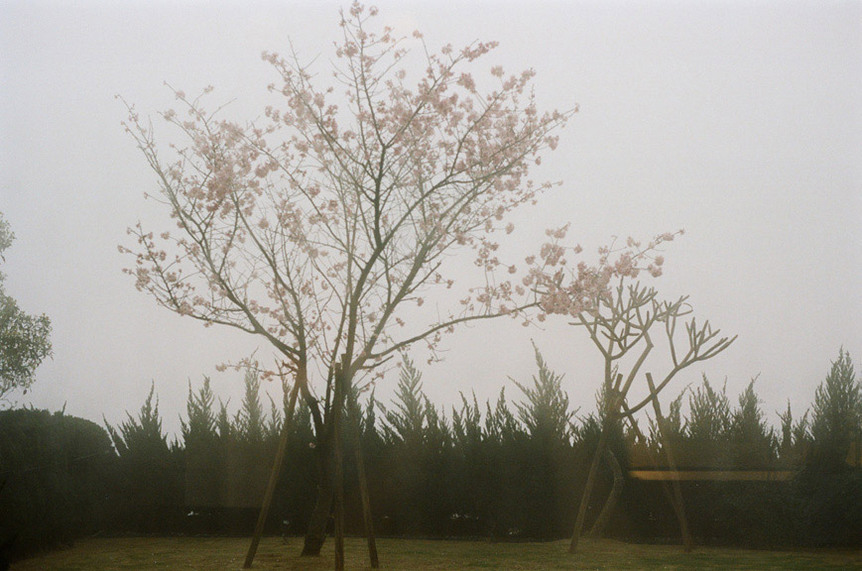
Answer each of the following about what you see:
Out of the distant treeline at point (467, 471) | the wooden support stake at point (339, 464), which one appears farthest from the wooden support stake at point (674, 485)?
the wooden support stake at point (339, 464)

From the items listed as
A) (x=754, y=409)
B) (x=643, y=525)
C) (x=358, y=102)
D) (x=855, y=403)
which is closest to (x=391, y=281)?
(x=358, y=102)

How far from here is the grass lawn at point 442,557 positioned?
685 cm

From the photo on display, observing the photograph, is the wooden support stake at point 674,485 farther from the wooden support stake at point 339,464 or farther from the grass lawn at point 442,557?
the wooden support stake at point 339,464

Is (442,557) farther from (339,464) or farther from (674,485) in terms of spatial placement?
(674,485)

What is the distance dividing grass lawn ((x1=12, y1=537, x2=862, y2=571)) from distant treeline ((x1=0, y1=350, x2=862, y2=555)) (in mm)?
441

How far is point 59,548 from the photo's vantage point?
26.3ft

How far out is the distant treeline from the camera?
8.06 meters

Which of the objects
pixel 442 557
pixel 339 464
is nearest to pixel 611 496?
pixel 442 557

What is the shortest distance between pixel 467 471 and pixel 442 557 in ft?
5.52

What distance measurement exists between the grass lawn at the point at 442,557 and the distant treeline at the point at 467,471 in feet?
1.45

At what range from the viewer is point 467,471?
9.05 m

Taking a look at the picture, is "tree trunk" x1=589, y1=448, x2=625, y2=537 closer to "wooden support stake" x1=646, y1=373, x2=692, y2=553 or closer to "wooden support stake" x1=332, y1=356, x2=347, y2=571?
"wooden support stake" x1=646, y1=373, x2=692, y2=553

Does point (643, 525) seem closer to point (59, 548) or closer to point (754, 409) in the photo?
point (754, 409)

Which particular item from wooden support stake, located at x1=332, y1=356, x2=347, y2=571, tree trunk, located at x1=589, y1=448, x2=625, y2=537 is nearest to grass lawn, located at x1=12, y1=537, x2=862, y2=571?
tree trunk, located at x1=589, y1=448, x2=625, y2=537
